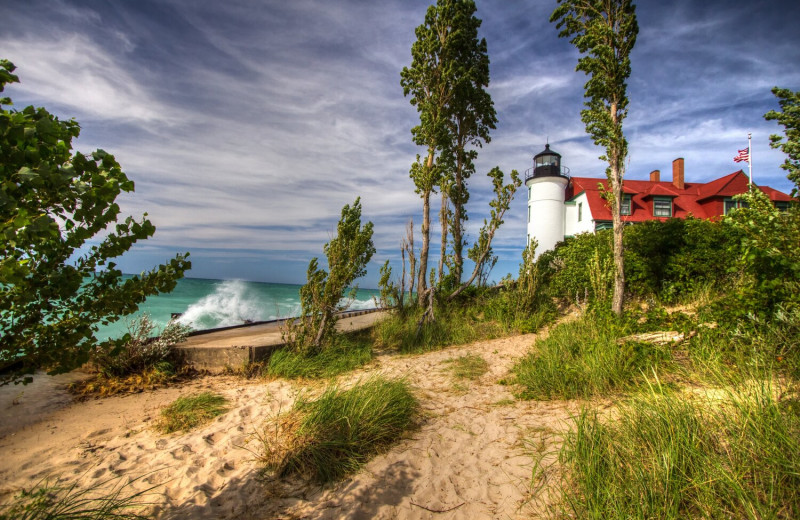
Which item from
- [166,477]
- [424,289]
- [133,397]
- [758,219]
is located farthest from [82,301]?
[424,289]

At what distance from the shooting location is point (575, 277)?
10.6 meters

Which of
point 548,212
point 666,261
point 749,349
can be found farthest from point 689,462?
point 548,212

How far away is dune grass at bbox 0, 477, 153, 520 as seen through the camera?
95.9 inches

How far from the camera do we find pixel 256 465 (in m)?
3.68

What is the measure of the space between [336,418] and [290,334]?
353 centimetres

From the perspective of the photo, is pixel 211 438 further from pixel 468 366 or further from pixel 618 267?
pixel 618 267

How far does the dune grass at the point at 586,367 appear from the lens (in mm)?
4887

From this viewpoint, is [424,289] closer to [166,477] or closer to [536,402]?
[536,402]

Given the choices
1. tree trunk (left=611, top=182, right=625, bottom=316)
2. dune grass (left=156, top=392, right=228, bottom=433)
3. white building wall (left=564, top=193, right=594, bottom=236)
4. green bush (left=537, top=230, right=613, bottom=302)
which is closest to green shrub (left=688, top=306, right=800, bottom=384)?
tree trunk (left=611, top=182, right=625, bottom=316)

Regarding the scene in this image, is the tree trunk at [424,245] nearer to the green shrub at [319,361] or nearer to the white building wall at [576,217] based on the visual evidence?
the green shrub at [319,361]

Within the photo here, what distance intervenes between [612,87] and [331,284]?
25.5 feet

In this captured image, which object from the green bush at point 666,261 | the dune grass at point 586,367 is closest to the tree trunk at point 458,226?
the green bush at point 666,261

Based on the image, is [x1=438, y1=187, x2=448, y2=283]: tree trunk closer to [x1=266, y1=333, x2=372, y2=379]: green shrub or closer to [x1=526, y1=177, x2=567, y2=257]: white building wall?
[x1=266, y1=333, x2=372, y2=379]: green shrub

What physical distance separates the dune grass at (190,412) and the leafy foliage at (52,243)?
279 centimetres
